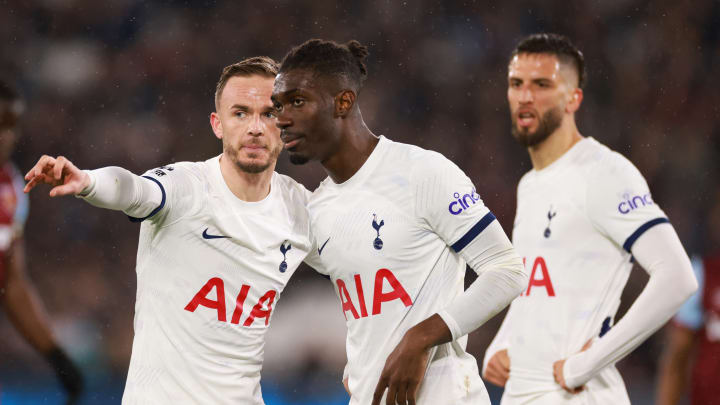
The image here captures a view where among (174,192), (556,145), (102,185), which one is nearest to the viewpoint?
(102,185)

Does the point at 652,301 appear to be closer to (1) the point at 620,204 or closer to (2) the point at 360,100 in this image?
(1) the point at 620,204

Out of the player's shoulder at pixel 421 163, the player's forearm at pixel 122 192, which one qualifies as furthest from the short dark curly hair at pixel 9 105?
the player's shoulder at pixel 421 163

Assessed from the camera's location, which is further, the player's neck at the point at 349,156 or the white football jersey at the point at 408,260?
the player's neck at the point at 349,156

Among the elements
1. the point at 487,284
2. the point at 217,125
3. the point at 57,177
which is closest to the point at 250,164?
the point at 217,125

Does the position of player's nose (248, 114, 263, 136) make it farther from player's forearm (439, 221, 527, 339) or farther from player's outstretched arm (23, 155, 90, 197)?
player's forearm (439, 221, 527, 339)

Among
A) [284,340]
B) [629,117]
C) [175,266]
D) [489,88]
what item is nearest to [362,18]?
[489,88]

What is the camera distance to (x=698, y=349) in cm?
523

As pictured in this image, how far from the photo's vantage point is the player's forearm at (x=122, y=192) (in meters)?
2.71

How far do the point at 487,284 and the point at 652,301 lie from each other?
Answer: 3.46ft

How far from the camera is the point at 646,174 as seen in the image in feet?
26.5

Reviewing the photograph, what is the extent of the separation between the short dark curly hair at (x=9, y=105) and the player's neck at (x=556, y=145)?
4.62 meters

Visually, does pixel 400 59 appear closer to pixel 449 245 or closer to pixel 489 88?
pixel 489 88

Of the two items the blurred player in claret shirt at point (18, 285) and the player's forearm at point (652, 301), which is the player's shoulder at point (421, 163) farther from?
the blurred player in claret shirt at point (18, 285)

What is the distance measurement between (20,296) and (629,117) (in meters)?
5.83
